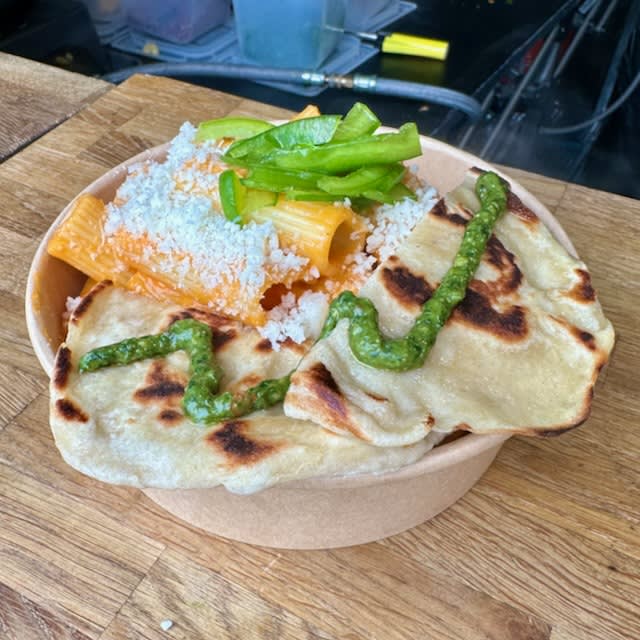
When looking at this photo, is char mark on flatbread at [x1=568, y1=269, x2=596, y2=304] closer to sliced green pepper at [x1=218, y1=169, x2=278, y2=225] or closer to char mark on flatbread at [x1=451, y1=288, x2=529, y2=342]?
char mark on flatbread at [x1=451, y1=288, x2=529, y2=342]

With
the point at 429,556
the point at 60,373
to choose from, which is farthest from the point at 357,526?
the point at 60,373

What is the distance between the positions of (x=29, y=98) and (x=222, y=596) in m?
1.61

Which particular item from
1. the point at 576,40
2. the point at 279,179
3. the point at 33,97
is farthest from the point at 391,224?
the point at 576,40

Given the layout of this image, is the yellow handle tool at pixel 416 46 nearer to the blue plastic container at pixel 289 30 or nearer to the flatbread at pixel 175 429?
the blue plastic container at pixel 289 30

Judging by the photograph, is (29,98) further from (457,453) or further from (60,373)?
(457,453)

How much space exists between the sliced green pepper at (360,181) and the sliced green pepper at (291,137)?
93mm

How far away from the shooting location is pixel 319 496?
34.8 inches

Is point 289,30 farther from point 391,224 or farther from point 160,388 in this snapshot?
point 160,388

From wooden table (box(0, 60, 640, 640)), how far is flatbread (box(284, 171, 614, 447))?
267mm

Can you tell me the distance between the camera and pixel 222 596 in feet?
3.16

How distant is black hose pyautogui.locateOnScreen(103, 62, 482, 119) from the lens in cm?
218

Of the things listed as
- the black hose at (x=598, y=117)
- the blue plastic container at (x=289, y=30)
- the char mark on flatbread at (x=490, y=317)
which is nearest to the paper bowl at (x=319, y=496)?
the char mark on flatbread at (x=490, y=317)

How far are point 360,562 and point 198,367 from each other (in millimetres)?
374

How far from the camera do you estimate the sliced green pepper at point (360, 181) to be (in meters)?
1.03
